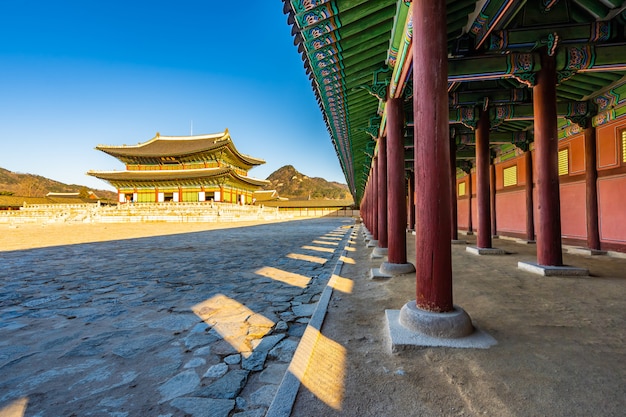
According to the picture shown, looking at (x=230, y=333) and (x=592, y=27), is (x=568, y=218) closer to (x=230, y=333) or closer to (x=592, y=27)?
(x=592, y=27)

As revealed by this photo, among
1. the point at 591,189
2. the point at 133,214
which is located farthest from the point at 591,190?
the point at 133,214

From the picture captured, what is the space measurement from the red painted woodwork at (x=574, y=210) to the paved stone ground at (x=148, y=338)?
7143mm

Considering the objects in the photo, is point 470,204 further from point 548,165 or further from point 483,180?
point 548,165

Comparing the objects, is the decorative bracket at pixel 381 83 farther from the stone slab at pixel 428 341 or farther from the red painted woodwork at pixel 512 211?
the red painted woodwork at pixel 512 211

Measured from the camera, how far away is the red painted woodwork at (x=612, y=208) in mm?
6625

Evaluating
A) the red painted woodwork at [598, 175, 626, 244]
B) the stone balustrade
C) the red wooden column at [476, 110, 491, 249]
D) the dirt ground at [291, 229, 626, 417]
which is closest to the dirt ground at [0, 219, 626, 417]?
the dirt ground at [291, 229, 626, 417]

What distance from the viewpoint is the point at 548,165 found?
4.85 meters

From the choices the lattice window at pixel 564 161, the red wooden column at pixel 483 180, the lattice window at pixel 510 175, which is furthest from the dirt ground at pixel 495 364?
the lattice window at pixel 510 175

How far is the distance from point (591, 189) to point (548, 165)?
3.60 metres

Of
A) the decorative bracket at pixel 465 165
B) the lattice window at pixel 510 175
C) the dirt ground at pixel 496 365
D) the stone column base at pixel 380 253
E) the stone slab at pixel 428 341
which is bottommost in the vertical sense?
the dirt ground at pixel 496 365

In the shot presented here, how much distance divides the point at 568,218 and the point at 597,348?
7582 millimetres

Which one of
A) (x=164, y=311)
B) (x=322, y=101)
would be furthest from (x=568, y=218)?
(x=164, y=311)

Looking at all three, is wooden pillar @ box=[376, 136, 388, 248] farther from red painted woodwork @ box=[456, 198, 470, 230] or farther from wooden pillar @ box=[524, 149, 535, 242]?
red painted woodwork @ box=[456, 198, 470, 230]

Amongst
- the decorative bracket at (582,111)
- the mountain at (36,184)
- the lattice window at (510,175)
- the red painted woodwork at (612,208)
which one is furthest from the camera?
the mountain at (36,184)
